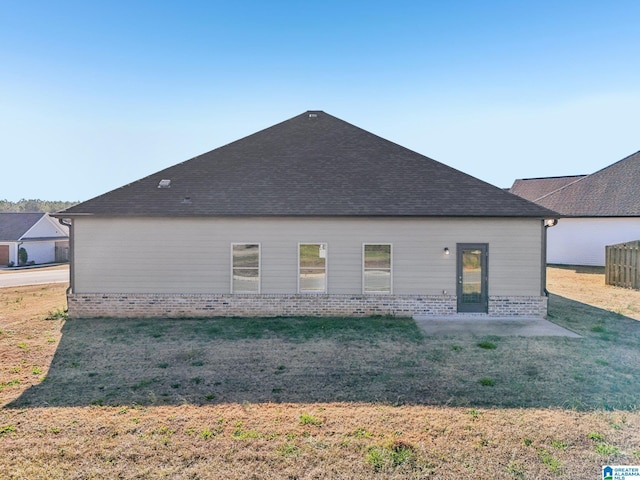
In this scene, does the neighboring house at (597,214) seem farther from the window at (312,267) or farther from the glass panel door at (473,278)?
the window at (312,267)

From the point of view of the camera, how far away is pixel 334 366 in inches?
291

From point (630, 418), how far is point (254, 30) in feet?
54.2

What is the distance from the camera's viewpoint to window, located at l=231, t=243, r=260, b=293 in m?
11.6

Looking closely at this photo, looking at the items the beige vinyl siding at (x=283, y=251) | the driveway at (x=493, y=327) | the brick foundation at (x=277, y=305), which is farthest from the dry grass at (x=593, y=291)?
the beige vinyl siding at (x=283, y=251)

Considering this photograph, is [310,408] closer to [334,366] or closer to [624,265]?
[334,366]

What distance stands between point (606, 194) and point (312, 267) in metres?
22.8

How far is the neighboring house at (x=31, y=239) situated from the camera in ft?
112

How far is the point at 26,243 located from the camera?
1372 inches

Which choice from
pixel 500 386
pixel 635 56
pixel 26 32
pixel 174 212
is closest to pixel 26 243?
pixel 26 32

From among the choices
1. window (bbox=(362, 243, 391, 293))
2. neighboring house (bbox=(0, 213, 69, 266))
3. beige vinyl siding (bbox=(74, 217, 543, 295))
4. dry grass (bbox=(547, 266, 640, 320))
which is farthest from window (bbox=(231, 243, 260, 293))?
neighboring house (bbox=(0, 213, 69, 266))

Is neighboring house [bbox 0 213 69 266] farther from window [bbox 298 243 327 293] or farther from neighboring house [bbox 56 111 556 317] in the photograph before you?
window [bbox 298 243 327 293]

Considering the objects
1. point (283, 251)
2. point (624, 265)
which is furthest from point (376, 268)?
point (624, 265)

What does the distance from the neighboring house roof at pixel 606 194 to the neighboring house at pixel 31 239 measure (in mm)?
45516

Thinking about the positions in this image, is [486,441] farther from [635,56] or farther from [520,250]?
[635,56]
